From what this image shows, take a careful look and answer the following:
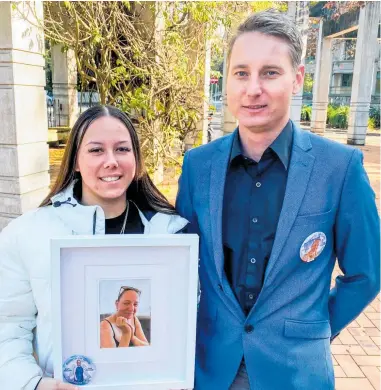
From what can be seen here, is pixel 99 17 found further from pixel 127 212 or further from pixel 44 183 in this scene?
pixel 127 212

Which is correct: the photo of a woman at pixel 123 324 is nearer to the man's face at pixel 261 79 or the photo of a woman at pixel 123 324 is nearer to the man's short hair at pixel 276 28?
the man's face at pixel 261 79

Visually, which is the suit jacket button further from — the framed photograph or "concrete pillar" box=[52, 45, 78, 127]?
"concrete pillar" box=[52, 45, 78, 127]

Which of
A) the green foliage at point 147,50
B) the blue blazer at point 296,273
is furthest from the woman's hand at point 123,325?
the green foliage at point 147,50

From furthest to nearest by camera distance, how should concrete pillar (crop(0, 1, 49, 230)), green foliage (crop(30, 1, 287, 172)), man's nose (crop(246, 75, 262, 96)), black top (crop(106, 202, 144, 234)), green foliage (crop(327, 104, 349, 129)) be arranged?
green foliage (crop(327, 104, 349, 129)) < green foliage (crop(30, 1, 287, 172)) < concrete pillar (crop(0, 1, 49, 230)) < black top (crop(106, 202, 144, 234)) < man's nose (crop(246, 75, 262, 96))

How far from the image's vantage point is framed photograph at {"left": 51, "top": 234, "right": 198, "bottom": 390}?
143cm

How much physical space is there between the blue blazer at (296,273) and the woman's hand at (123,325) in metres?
0.37

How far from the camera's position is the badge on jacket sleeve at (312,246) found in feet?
5.25

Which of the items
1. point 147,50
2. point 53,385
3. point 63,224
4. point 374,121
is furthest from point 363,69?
point 53,385

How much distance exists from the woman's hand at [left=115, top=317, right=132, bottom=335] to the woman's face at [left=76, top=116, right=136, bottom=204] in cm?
45

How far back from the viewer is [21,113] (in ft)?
15.2

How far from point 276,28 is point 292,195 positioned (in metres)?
0.63

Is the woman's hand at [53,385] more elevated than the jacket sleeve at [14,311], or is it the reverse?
the jacket sleeve at [14,311]

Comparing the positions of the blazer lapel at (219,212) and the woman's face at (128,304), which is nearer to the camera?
the woman's face at (128,304)

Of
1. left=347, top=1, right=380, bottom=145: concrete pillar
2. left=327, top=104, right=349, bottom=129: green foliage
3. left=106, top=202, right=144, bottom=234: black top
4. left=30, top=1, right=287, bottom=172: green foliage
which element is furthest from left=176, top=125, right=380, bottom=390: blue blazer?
left=327, top=104, right=349, bottom=129: green foliage
